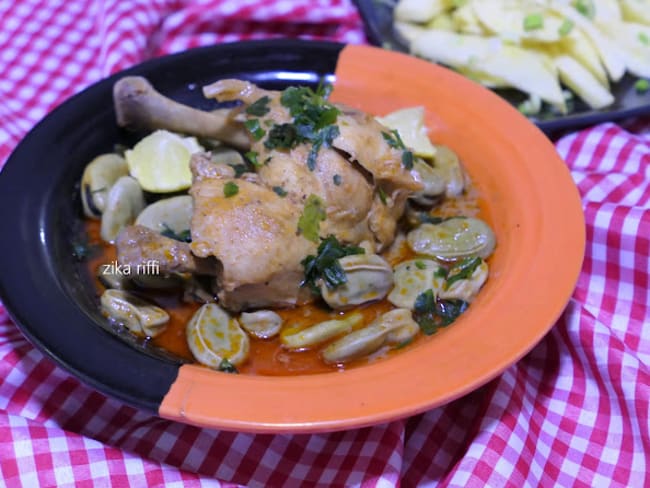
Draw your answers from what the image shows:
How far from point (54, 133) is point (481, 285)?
4.00ft

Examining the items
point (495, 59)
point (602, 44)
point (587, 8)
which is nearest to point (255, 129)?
point (495, 59)

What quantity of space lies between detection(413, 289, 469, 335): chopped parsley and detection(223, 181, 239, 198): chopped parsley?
50cm

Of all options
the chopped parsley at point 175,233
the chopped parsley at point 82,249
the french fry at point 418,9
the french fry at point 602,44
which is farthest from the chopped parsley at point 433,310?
the french fry at point 418,9

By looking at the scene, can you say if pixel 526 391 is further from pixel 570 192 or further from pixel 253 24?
pixel 253 24

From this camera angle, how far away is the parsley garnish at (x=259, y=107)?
186 cm

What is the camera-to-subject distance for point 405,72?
7.69ft

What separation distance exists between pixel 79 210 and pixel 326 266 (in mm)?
Answer: 749

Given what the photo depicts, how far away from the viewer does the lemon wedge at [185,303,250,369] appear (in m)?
1.62

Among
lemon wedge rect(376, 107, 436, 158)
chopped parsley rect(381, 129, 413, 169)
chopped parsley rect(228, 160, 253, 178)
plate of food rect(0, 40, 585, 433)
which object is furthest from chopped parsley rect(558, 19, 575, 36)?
chopped parsley rect(228, 160, 253, 178)

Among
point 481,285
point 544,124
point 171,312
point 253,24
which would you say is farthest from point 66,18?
point 481,285

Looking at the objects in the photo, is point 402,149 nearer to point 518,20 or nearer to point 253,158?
point 253,158

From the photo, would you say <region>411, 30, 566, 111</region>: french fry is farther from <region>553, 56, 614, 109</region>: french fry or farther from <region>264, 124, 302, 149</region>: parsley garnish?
<region>264, 124, 302, 149</region>: parsley garnish

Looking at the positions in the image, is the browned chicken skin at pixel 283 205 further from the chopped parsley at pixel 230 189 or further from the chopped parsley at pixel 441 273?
the chopped parsley at pixel 441 273

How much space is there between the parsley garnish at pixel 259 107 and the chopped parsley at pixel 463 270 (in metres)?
0.62
